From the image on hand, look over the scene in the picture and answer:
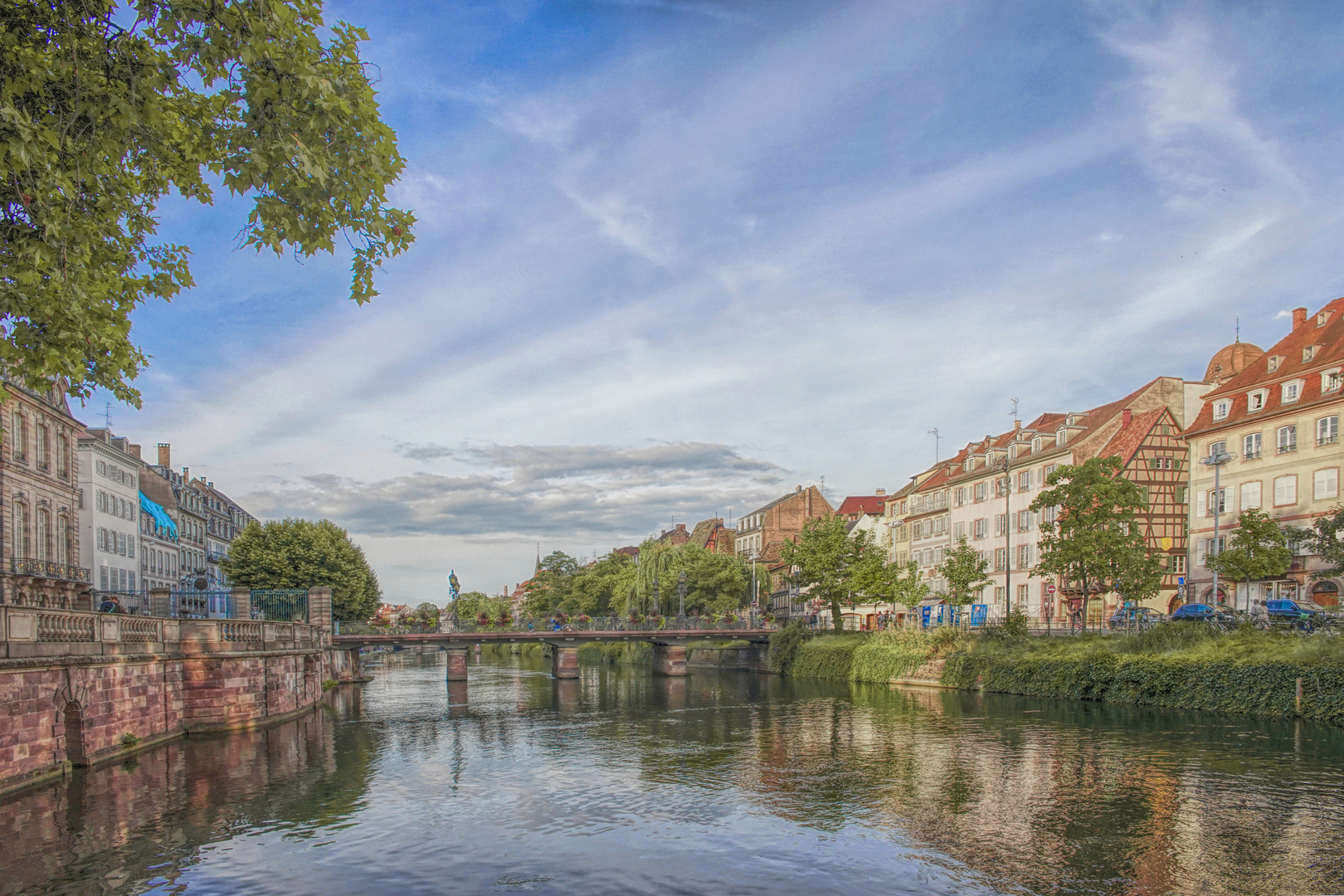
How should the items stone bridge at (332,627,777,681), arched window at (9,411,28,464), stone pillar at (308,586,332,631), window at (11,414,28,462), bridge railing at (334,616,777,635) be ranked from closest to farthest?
arched window at (9,411,28,464)
window at (11,414,28,462)
stone pillar at (308,586,332,631)
stone bridge at (332,627,777,681)
bridge railing at (334,616,777,635)

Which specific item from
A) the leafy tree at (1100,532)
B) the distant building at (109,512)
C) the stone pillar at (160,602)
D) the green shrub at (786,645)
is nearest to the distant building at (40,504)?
the distant building at (109,512)

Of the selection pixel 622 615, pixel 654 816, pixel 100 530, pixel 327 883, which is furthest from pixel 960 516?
pixel 327 883

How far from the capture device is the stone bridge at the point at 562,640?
2421 inches

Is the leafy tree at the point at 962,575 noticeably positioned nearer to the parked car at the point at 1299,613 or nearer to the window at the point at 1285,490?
the window at the point at 1285,490

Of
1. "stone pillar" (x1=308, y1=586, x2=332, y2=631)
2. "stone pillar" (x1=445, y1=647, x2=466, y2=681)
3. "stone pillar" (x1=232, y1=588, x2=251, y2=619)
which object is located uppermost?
"stone pillar" (x1=232, y1=588, x2=251, y2=619)

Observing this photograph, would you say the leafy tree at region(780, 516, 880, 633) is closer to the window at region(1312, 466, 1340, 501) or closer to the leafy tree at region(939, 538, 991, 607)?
the leafy tree at region(939, 538, 991, 607)

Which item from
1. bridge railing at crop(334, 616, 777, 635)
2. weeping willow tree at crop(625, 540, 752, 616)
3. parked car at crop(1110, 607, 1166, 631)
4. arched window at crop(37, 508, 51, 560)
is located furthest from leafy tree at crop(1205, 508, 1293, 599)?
arched window at crop(37, 508, 51, 560)

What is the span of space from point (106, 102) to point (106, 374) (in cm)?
392

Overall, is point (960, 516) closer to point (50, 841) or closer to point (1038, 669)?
point (1038, 669)

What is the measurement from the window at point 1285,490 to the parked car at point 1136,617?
8.70m

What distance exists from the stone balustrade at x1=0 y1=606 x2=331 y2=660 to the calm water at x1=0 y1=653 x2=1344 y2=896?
2.68 m

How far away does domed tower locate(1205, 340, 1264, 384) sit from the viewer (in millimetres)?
64875

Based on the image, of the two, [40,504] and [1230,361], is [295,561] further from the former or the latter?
[1230,361]

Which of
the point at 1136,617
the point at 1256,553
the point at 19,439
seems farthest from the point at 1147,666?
the point at 19,439
